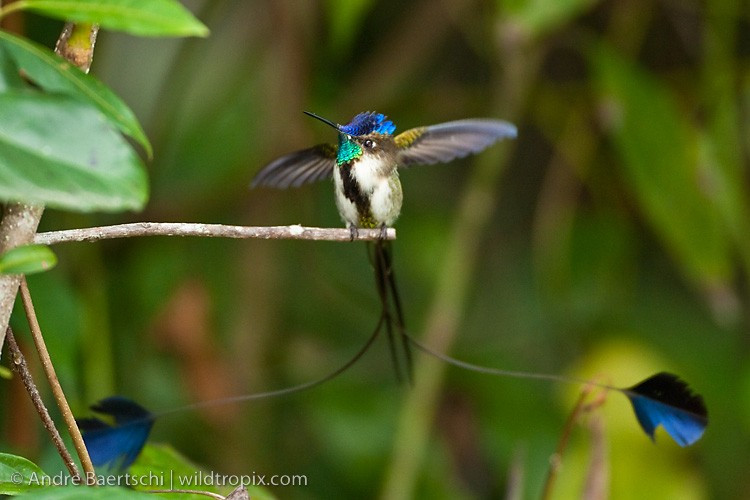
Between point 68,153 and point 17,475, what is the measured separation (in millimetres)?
335

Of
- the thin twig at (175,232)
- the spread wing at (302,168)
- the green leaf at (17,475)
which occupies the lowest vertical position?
the green leaf at (17,475)

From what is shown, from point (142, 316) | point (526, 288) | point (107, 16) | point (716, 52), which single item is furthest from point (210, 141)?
point (107, 16)

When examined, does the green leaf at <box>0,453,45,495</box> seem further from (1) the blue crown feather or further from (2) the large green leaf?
(2) the large green leaf

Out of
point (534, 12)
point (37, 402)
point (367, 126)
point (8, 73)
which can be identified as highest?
point (534, 12)

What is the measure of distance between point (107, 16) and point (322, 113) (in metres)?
1.76

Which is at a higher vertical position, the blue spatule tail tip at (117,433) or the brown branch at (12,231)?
the brown branch at (12,231)

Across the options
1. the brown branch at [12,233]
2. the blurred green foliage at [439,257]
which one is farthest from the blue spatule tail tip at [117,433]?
the blurred green foliage at [439,257]

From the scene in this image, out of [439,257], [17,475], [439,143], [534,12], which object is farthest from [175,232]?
[439,257]

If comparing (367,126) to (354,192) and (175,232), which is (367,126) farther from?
(175,232)

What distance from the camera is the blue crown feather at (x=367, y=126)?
1276mm

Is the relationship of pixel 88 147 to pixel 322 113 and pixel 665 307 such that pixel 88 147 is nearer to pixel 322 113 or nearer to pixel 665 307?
pixel 322 113

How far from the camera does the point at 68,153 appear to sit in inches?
21.7

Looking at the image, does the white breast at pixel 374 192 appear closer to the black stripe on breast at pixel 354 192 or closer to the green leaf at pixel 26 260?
the black stripe on breast at pixel 354 192

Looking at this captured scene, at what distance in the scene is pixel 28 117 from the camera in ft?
1.83
